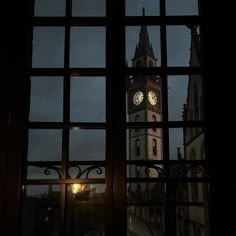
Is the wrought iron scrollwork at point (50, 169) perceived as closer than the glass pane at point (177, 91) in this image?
Yes

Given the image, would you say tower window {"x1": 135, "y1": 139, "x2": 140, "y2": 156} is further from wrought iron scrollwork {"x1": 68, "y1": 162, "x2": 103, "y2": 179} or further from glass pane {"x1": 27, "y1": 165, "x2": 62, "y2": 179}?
glass pane {"x1": 27, "y1": 165, "x2": 62, "y2": 179}

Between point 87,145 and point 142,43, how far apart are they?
1.89ft

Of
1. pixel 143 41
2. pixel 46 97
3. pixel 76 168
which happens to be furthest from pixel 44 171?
pixel 143 41

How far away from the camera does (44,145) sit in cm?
194

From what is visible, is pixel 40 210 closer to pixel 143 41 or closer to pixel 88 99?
pixel 88 99

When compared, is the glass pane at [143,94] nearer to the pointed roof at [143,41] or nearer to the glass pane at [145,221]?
the pointed roof at [143,41]

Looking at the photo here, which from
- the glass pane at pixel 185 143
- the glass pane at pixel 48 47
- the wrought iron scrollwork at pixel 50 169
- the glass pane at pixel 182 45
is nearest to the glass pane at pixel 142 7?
the glass pane at pixel 182 45

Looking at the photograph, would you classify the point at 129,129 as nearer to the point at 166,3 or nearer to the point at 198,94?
the point at 198,94

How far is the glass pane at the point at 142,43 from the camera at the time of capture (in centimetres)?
204

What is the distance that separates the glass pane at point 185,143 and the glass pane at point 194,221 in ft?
0.79

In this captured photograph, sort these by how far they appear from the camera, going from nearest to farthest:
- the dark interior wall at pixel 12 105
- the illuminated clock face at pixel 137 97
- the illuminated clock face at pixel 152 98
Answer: the dark interior wall at pixel 12 105
the illuminated clock face at pixel 152 98
the illuminated clock face at pixel 137 97

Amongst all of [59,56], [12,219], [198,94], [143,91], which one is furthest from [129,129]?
[12,219]

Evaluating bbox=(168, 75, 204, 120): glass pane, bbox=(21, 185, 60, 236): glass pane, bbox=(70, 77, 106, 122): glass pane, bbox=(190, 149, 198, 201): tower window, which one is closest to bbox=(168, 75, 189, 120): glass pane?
bbox=(168, 75, 204, 120): glass pane

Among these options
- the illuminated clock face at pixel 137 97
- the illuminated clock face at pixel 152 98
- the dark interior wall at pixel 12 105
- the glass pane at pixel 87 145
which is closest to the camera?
the dark interior wall at pixel 12 105
